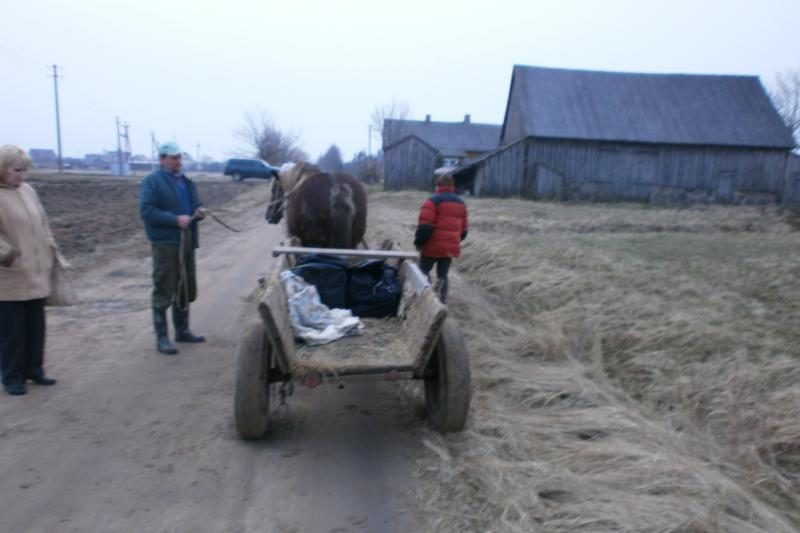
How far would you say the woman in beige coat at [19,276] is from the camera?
16.7ft

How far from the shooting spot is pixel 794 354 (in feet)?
18.5

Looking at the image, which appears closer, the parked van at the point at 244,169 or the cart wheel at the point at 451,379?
the cart wheel at the point at 451,379

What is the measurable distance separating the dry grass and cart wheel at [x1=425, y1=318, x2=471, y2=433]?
0.16m

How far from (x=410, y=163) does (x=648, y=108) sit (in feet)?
44.6

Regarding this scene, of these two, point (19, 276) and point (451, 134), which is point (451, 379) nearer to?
point (19, 276)

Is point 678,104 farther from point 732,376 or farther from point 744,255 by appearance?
point 732,376

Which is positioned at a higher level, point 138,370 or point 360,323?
point 360,323

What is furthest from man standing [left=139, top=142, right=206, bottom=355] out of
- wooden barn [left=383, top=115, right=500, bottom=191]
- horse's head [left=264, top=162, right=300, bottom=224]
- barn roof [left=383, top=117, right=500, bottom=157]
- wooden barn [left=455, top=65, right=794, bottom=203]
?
barn roof [left=383, top=117, right=500, bottom=157]

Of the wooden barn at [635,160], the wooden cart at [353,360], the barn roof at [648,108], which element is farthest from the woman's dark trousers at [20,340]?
the barn roof at [648,108]

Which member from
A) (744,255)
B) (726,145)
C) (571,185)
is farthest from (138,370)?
(726,145)

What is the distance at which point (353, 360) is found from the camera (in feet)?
14.3

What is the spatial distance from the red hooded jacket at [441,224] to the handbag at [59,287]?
3494 millimetres

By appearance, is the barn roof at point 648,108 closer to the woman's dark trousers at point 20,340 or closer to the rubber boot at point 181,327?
the rubber boot at point 181,327

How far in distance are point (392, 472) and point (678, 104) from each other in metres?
33.1
